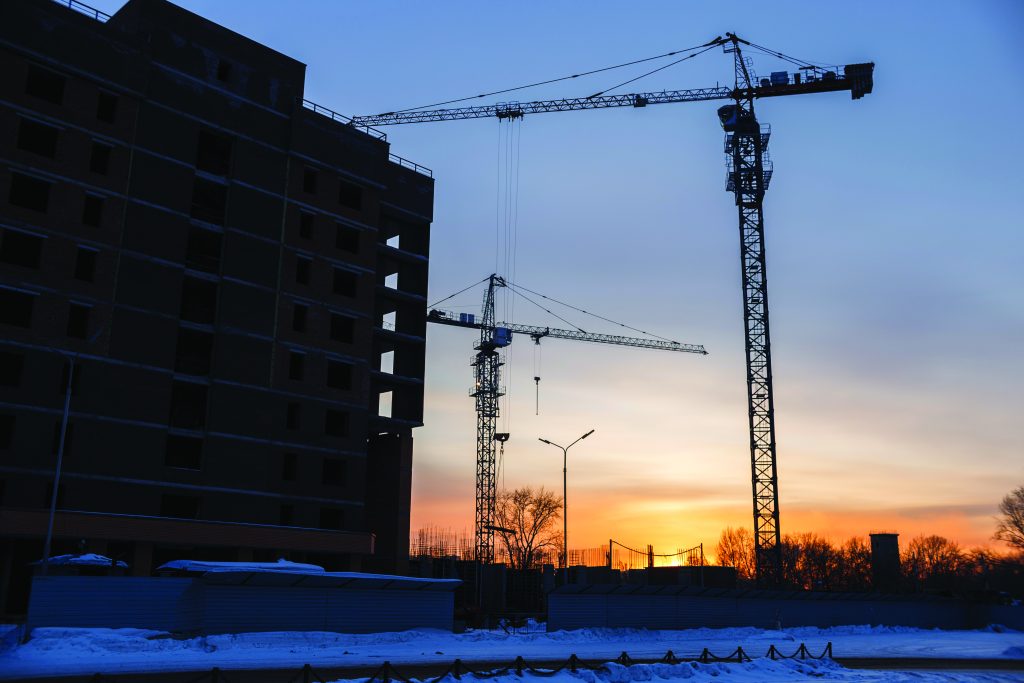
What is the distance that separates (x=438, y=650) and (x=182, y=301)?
129 feet

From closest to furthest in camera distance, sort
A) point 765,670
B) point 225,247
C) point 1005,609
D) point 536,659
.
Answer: point 765,670
point 536,659
point 225,247
point 1005,609

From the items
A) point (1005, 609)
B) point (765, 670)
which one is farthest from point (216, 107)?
point (1005, 609)

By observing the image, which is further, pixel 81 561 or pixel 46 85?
pixel 46 85

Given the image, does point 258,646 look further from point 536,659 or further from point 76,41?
point 76,41

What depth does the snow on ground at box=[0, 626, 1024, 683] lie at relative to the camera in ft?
110

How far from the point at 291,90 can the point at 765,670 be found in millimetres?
59824

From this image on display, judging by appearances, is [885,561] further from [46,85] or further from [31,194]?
[46,85]

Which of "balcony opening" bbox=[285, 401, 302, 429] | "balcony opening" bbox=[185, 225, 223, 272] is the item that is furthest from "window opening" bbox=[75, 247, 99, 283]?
"balcony opening" bbox=[285, 401, 302, 429]

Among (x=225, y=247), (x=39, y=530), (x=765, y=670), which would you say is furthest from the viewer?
(x=225, y=247)

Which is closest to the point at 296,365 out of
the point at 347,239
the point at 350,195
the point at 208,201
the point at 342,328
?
the point at 342,328

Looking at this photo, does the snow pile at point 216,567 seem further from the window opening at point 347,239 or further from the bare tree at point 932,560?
the bare tree at point 932,560

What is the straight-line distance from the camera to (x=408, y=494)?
277 feet

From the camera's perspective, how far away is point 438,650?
4359 centimetres

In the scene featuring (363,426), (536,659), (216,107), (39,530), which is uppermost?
(216,107)
